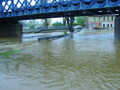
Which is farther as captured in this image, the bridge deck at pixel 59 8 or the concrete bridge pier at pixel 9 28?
the concrete bridge pier at pixel 9 28

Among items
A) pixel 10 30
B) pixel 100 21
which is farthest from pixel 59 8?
pixel 100 21

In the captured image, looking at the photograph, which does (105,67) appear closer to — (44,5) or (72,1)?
(72,1)

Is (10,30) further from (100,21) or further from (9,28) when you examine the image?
(100,21)

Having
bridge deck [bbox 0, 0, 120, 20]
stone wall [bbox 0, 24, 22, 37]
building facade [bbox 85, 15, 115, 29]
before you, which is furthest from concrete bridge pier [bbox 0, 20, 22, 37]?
building facade [bbox 85, 15, 115, 29]

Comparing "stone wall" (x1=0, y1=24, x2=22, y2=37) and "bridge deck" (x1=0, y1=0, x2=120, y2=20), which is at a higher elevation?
"bridge deck" (x1=0, y1=0, x2=120, y2=20)

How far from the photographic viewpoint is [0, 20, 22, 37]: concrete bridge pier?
33.7 meters

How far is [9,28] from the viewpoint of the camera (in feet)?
113

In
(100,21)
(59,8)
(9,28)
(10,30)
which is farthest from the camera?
(100,21)

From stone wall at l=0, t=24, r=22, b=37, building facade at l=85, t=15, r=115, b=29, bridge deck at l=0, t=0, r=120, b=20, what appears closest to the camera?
bridge deck at l=0, t=0, r=120, b=20

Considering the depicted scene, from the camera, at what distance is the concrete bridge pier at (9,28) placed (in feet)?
110

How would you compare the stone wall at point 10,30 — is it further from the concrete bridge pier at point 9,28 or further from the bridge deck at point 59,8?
the bridge deck at point 59,8

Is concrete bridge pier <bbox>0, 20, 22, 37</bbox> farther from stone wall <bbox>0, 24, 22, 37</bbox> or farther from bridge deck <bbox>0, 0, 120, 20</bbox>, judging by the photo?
bridge deck <bbox>0, 0, 120, 20</bbox>

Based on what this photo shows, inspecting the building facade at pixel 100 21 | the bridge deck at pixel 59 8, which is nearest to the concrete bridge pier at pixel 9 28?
the bridge deck at pixel 59 8

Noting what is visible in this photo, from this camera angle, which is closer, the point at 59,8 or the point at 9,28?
the point at 59,8
